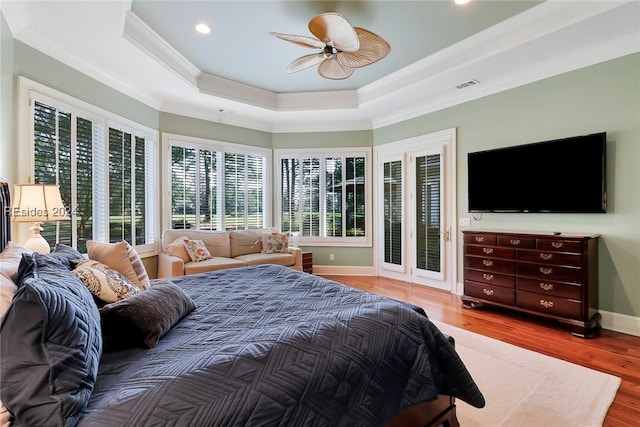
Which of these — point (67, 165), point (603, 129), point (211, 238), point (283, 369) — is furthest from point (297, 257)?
point (603, 129)

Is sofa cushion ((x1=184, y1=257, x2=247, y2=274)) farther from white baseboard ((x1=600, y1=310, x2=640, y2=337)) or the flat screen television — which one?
white baseboard ((x1=600, y1=310, x2=640, y2=337))

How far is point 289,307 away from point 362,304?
42 cm

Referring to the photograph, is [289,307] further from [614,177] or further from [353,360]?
[614,177]

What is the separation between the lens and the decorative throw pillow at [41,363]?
83 cm

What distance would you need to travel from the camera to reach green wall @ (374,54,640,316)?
295cm

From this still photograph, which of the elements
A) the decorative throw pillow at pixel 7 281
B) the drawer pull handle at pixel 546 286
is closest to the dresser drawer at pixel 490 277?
the drawer pull handle at pixel 546 286

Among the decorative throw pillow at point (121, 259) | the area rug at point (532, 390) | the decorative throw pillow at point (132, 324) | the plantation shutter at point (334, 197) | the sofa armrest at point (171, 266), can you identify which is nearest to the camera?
the decorative throw pillow at point (132, 324)

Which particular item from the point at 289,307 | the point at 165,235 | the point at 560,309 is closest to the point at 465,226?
the point at 560,309

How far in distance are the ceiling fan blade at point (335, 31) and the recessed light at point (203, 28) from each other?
125 cm

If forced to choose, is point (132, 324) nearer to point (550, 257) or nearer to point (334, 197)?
point (550, 257)

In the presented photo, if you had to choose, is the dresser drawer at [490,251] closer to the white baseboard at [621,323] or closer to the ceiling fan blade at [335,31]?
the white baseboard at [621,323]

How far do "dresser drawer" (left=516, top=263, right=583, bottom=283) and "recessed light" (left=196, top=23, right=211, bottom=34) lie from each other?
4145 millimetres

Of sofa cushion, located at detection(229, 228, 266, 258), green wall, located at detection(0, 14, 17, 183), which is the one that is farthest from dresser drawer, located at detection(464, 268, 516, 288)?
green wall, located at detection(0, 14, 17, 183)

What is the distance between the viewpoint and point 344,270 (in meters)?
5.81
